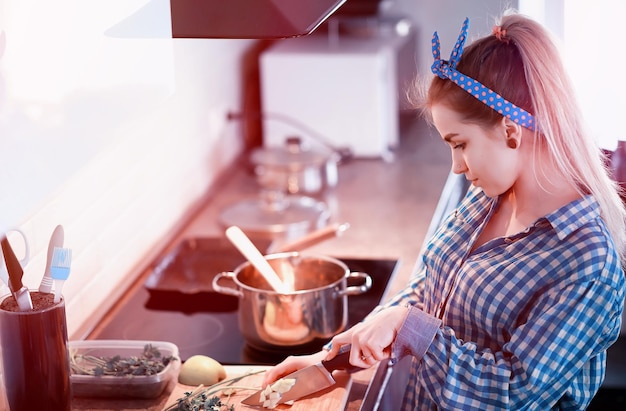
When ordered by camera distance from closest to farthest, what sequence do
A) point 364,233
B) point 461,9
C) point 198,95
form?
1. point 364,233
2. point 198,95
3. point 461,9

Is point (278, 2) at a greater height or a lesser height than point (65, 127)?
greater

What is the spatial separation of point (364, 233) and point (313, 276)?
0.58 m

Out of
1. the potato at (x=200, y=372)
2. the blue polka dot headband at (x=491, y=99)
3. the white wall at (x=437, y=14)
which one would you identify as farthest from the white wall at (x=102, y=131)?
the white wall at (x=437, y=14)

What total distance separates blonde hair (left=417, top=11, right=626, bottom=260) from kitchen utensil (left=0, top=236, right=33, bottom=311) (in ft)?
2.43

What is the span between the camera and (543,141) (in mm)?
1555

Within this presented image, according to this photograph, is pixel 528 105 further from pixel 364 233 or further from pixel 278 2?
pixel 364 233

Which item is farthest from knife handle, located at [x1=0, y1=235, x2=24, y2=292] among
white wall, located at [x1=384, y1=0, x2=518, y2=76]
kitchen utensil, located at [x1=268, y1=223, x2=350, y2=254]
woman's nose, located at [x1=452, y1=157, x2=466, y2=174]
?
white wall, located at [x1=384, y1=0, x2=518, y2=76]

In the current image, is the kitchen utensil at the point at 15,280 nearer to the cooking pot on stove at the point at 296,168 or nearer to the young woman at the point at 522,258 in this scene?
the young woman at the point at 522,258

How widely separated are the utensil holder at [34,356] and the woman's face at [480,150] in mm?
699

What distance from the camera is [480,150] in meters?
1.55

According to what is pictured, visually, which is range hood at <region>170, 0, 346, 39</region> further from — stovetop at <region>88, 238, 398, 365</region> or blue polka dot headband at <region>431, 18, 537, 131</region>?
stovetop at <region>88, 238, 398, 365</region>

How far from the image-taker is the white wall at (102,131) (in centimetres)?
116

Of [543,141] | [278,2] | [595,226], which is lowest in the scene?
[595,226]

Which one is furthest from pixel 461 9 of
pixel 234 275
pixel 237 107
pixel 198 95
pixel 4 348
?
pixel 4 348
